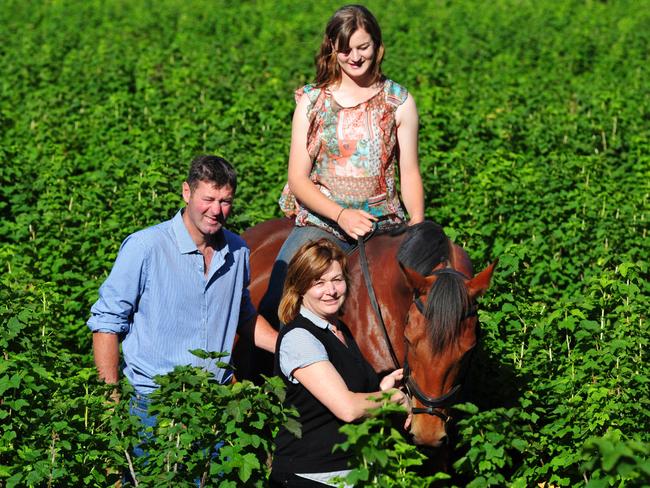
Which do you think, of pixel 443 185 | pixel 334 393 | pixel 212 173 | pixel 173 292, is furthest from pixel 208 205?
pixel 443 185

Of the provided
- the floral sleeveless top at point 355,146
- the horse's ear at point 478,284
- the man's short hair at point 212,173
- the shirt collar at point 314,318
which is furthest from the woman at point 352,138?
the shirt collar at point 314,318

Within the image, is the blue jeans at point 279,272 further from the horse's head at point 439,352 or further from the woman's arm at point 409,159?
the horse's head at point 439,352

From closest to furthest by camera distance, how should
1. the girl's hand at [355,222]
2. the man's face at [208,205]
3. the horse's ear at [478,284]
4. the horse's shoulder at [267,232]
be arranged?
the horse's ear at [478,284] < the man's face at [208,205] < the girl's hand at [355,222] < the horse's shoulder at [267,232]

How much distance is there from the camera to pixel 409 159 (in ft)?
21.2

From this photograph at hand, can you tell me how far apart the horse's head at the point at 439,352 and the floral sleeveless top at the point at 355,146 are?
1249 millimetres

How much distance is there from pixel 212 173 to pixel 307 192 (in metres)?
0.93

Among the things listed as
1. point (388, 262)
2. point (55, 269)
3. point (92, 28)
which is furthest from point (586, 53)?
point (388, 262)

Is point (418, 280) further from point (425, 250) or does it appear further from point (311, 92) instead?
point (311, 92)

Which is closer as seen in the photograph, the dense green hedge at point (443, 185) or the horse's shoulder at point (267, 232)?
the dense green hedge at point (443, 185)

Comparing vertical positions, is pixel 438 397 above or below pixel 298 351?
below

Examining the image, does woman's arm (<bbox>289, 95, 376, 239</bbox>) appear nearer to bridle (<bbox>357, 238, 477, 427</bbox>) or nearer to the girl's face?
the girl's face

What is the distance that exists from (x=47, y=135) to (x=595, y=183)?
6112 mm

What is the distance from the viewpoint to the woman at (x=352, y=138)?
6.33 metres

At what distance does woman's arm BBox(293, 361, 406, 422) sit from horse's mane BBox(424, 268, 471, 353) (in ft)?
1.50
